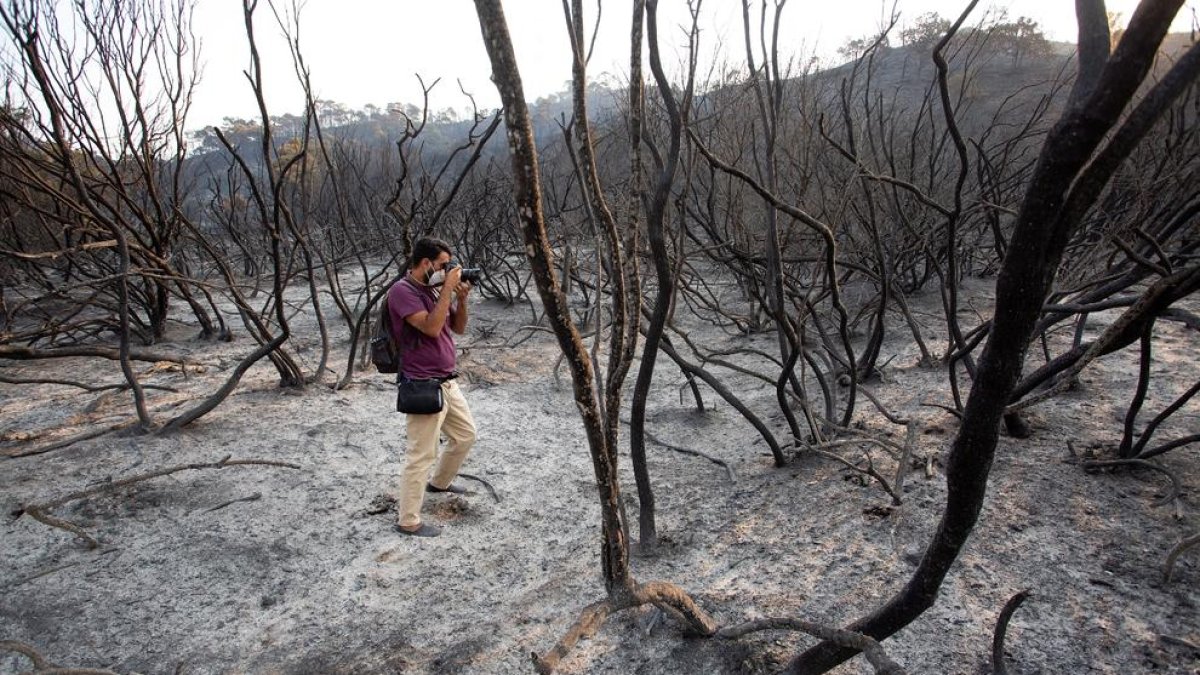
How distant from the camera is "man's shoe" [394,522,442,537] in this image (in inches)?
115

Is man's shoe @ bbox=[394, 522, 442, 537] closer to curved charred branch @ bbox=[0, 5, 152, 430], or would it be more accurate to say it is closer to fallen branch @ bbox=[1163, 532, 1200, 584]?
curved charred branch @ bbox=[0, 5, 152, 430]

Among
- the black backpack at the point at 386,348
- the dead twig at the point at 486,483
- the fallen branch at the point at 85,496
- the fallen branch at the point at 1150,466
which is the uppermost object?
the black backpack at the point at 386,348

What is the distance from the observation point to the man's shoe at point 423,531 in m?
2.93

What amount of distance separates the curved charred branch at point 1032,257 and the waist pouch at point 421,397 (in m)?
2.16

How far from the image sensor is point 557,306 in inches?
47.4

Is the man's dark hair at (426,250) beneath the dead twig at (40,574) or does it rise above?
above

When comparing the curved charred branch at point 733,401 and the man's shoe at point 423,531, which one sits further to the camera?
the curved charred branch at point 733,401

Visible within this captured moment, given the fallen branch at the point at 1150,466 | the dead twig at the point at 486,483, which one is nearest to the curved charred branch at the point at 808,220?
the fallen branch at the point at 1150,466

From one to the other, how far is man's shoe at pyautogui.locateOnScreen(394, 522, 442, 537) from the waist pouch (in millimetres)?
541

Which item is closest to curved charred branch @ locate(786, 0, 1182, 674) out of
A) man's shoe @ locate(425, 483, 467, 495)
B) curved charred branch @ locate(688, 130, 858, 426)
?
curved charred branch @ locate(688, 130, 858, 426)

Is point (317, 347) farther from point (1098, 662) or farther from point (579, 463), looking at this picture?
point (1098, 662)

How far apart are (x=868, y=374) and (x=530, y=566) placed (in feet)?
8.91

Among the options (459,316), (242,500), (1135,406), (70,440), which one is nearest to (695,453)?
(459,316)

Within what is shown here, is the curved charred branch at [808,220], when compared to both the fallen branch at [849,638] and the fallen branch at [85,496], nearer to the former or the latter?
the fallen branch at [849,638]
